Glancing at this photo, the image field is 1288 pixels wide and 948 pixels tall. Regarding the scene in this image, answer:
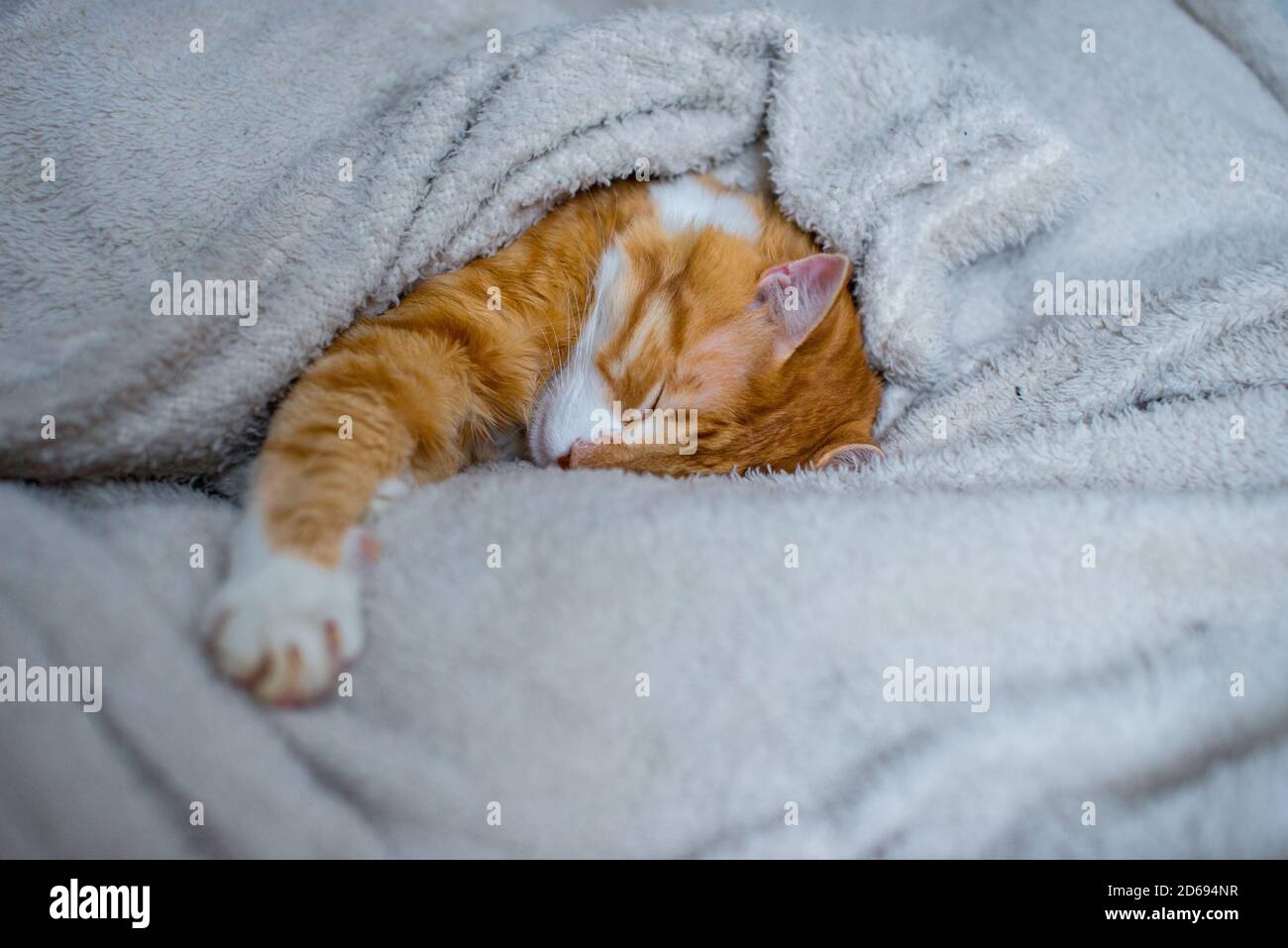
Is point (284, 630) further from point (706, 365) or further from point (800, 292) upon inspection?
point (800, 292)

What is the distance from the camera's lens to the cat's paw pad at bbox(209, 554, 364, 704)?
893mm

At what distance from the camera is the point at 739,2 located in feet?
5.45

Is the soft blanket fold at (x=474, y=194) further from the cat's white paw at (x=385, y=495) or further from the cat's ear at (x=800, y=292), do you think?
the cat's white paw at (x=385, y=495)

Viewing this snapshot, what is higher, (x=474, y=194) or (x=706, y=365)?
(x=474, y=194)

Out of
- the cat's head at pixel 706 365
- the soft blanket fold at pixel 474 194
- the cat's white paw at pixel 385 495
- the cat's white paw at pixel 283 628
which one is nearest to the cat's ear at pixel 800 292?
the cat's head at pixel 706 365

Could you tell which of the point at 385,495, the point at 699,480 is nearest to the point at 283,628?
the point at 385,495

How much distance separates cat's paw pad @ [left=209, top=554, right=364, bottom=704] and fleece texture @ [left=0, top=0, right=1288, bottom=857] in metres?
0.03

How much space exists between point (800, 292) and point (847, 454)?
27 centimetres

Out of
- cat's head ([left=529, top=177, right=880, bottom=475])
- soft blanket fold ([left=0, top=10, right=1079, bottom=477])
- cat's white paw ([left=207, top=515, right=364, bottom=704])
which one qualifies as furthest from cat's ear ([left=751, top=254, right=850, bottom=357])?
cat's white paw ([left=207, top=515, right=364, bottom=704])

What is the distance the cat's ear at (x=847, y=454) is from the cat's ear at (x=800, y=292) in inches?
6.8

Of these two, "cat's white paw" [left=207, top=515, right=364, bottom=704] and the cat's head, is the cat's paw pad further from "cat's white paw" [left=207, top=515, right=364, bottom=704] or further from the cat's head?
the cat's head

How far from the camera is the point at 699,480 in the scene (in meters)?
1.22
